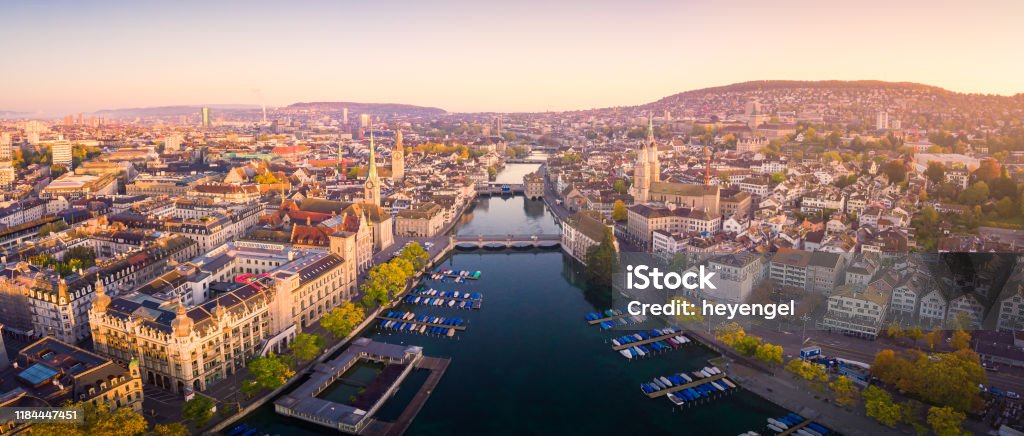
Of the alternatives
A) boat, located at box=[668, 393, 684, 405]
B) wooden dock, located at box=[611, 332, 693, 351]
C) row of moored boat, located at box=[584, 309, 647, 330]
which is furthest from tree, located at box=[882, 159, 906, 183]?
boat, located at box=[668, 393, 684, 405]

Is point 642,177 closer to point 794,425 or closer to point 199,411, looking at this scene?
point 794,425

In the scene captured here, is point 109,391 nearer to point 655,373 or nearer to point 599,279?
point 655,373

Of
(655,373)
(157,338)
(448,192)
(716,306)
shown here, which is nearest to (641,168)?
(448,192)

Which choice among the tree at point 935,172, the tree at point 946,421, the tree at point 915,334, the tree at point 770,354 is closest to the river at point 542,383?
the tree at point 770,354

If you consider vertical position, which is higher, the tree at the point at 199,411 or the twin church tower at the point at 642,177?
the twin church tower at the point at 642,177

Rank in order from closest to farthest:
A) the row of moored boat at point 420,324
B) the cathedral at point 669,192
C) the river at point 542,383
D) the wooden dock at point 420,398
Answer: the wooden dock at point 420,398, the river at point 542,383, the row of moored boat at point 420,324, the cathedral at point 669,192

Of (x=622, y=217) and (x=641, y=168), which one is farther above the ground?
(x=641, y=168)

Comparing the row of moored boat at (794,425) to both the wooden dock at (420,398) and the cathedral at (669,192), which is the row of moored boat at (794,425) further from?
the cathedral at (669,192)

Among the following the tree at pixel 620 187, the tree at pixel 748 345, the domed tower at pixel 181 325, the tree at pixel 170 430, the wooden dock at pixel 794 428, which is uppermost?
the tree at pixel 620 187
